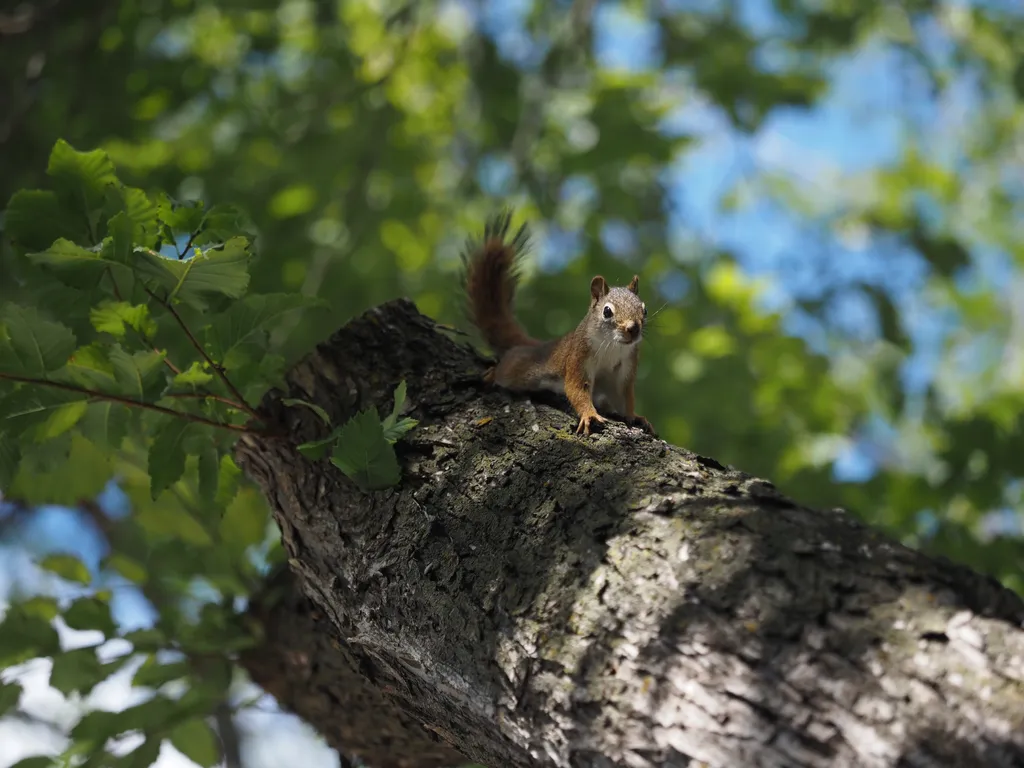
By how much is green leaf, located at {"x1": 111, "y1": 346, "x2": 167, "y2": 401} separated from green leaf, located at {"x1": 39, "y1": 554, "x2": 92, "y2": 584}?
54.0 inches

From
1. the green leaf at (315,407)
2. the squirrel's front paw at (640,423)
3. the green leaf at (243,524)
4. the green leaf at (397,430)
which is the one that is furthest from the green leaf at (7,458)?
the squirrel's front paw at (640,423)

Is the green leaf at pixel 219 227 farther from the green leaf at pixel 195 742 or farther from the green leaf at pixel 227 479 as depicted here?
the green leaf at pixel 195 742

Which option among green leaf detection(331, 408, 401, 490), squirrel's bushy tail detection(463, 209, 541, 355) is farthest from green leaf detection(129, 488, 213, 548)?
green leaf detection(331, 408, 401, 490)

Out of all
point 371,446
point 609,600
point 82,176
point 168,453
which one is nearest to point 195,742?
point 168,453

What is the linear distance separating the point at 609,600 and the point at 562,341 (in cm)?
127

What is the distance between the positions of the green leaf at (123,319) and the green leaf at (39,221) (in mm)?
189

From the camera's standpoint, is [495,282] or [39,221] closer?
[39,221]

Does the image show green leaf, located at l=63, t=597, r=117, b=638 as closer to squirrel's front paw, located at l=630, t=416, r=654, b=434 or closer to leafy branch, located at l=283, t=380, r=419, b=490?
leafy branch, located at l=283, t=380, r=419, b=490

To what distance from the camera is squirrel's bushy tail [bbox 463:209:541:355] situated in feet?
9.79

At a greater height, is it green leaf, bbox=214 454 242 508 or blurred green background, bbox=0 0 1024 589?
blurred green background, bbox=0 0 1024 589

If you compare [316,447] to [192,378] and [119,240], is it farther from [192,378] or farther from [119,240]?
[119,240]

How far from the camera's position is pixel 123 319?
2.00 meters

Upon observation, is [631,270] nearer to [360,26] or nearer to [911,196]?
[360,26]

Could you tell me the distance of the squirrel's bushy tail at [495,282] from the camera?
9.79ft
